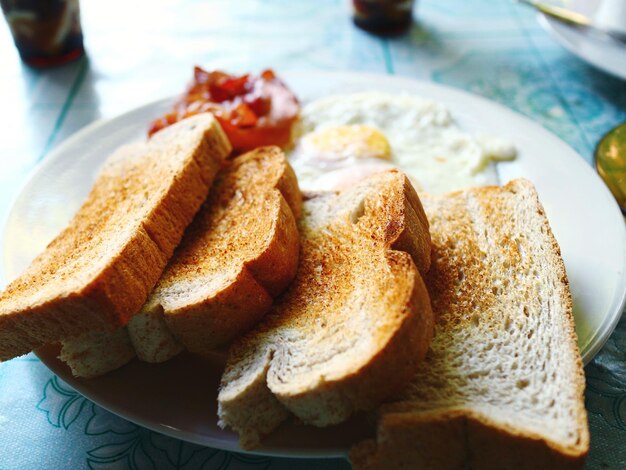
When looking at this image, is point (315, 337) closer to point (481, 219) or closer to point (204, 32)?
point (481, 219)

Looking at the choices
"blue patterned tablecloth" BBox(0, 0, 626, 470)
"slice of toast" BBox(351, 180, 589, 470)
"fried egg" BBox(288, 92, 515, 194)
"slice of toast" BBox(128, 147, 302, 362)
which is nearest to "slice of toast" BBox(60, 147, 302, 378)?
"slice of toast" BBox(128, 147, 302, 362)

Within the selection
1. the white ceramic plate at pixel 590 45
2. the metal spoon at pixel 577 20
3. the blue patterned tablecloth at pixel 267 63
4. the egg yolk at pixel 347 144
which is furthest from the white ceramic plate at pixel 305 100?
the metal spoon at pixel 577 20

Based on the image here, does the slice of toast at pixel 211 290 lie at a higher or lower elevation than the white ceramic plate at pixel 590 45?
higher

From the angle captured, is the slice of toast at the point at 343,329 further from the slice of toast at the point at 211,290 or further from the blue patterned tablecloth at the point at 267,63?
the blue patterned tablecloth at the point at 267,63

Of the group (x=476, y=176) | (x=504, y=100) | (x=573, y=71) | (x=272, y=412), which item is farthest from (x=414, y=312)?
(x=573, y=71)

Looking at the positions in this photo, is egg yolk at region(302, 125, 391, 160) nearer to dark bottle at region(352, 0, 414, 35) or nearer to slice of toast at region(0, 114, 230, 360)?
slice of toast at region(0, 114, 230, 360)

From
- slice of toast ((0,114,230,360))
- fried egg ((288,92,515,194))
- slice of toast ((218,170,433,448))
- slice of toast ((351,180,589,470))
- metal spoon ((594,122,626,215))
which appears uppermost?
slice of toast ((0,114,230,360))
